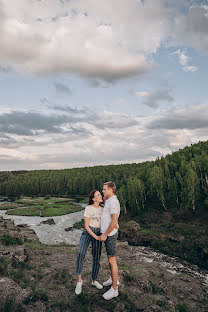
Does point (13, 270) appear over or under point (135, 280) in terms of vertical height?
over

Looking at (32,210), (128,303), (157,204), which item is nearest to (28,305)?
(128,303)

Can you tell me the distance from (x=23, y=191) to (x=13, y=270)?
15682cm

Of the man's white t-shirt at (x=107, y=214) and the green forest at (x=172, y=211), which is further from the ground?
the man's white t-shirt at (x=107, y=214)

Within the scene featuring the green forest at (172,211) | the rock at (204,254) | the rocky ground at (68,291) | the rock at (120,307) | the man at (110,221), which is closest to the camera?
the man at (110,221)

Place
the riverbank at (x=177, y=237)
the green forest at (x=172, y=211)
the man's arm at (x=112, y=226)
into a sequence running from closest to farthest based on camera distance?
the man's arm at (x=112, y=226), the riverbank at (x=177, y=237), the green forest at (x=172, y=211)

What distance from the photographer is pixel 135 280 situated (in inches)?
529

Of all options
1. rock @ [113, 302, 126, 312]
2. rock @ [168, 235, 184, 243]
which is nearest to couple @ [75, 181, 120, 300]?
rock @ [113, 302, 126, 312]

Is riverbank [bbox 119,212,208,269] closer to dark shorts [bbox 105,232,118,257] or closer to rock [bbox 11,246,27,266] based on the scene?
rock [bbox 11,246,27,266]

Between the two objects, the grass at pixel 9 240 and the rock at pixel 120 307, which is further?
the grass at pixel 9 240

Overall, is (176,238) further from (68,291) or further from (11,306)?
(11,306)

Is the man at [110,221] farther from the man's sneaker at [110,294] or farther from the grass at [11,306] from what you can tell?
the grass at [11,306]

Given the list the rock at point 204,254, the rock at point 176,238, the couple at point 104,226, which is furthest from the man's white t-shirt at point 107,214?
the rock at point 176,238

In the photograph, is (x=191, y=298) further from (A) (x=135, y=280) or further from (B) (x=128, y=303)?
(B) (x=128, y=303)

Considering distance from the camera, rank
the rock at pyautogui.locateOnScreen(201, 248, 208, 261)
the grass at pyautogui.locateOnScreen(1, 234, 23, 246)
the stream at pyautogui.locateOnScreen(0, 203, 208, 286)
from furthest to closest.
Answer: the rock at pyautogui.locateOnScreen(201, 248, 208, 261) < the stream at pyautogui.locateOnScreen(0, 203, 208, 286) < the grass at pyautogui.locateOnScreen(1, 234, 23, 246)
